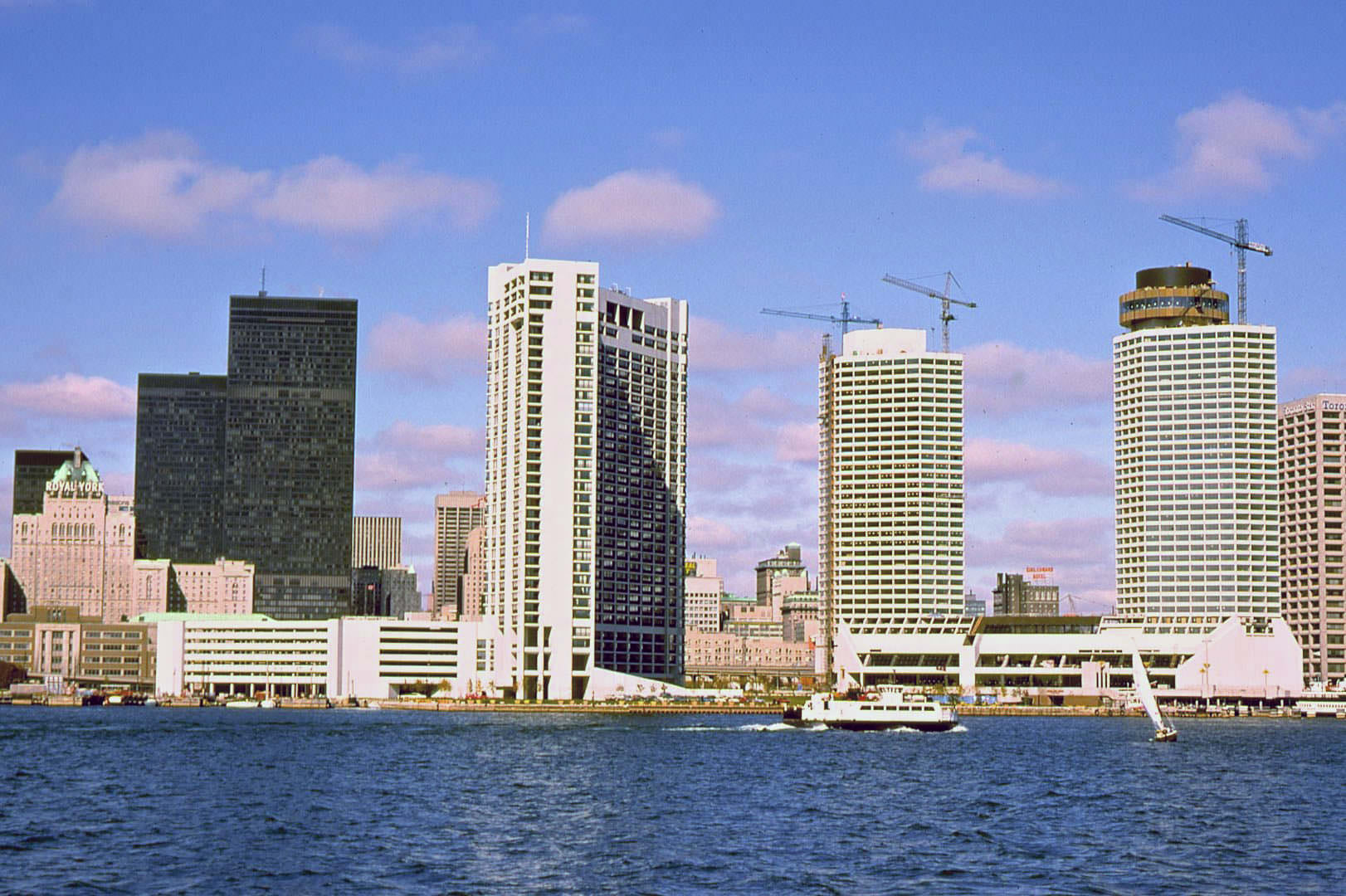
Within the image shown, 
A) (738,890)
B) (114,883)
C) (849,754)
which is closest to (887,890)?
(738,890)

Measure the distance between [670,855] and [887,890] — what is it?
15.7 meters

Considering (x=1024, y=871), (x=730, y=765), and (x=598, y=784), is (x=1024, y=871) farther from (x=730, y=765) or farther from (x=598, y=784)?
(x=730, y=765)

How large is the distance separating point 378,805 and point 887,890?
49.6m

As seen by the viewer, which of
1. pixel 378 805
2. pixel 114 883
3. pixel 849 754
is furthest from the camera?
pixel 849 754

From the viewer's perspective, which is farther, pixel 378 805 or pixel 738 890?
pixel 378 805

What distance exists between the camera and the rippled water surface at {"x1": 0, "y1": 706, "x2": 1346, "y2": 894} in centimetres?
8838

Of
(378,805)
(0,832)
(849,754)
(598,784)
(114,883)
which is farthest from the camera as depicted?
(849,754)

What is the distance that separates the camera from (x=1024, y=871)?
92.2 m

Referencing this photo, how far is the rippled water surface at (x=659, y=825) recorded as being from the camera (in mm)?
88375

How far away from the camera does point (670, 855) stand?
9706 centimetres

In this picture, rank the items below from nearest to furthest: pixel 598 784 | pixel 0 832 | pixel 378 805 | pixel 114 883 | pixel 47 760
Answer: pixel 114 883 → pixel 0 832 → pixel 378 805 → pixel 598 784 → pixel 47 760

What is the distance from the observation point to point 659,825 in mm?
112000

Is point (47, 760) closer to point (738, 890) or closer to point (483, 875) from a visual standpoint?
point (483, 875)

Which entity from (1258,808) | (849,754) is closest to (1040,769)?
(849,754)
